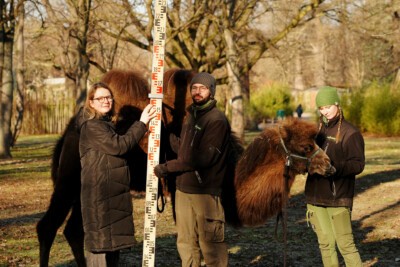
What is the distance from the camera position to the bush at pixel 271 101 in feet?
135

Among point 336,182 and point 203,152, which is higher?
point 203,152

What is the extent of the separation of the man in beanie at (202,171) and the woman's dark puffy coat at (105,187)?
0.50 metres

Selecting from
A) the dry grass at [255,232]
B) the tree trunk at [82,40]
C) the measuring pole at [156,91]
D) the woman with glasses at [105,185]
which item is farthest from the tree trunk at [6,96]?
the woman with glasses at [105,185]

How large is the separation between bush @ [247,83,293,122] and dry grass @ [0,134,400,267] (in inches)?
1010

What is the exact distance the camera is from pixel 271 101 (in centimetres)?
4197

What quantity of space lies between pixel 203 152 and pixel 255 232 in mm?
4009

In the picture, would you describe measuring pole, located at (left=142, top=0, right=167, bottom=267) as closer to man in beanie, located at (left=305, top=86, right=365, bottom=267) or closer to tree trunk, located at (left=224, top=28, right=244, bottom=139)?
man in beanie, located at (left=305, top=86, right=365, bottom=267)

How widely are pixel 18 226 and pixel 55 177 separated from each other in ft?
9.35

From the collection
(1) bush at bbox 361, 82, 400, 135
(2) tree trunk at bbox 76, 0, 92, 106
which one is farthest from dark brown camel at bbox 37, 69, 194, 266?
(1) bush at bbox 361, 82, 400, 135

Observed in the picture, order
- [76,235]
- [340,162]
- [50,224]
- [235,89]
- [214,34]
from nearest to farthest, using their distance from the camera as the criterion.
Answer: [340,162] → [50,224] → [76,235] → [235,89] → [214,34]

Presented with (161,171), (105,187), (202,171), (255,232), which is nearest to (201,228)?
(202,171)

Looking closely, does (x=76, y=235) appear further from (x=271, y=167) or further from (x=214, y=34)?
(x=214, y=34)

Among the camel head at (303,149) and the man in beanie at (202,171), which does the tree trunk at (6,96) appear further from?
the camel head at (303,149)

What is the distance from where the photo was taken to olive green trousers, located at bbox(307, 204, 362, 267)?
226 inches
